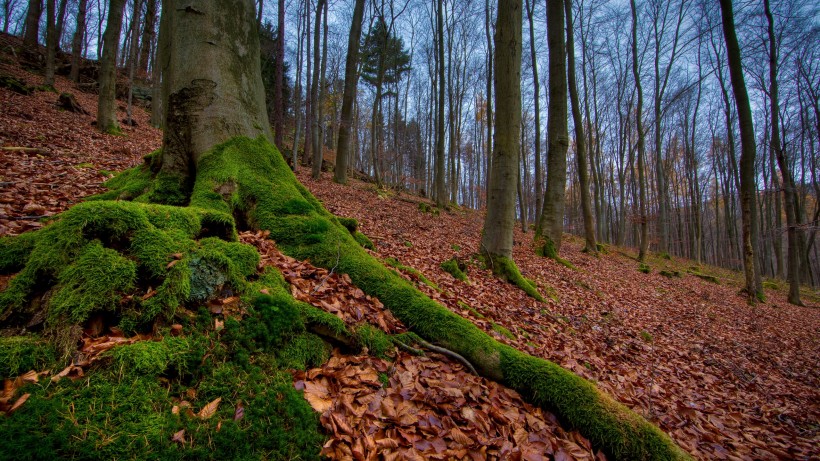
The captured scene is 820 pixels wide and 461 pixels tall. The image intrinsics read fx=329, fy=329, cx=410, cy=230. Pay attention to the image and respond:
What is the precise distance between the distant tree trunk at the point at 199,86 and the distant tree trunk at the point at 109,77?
32.2ft

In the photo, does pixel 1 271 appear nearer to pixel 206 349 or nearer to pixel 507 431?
pixel 206 349

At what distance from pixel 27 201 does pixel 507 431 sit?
4.94m

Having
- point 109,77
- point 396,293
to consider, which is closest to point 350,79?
point 109,77

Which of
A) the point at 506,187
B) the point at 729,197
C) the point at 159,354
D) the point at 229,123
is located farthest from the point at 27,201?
the point at 729,197

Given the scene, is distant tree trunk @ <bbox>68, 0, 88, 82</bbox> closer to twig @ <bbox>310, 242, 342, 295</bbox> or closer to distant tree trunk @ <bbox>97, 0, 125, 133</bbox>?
distant tree trunk @ <bbox>97, 0, 125, 133</bbox>

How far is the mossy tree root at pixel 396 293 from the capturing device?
2.53 metres

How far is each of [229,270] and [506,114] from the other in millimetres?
5497

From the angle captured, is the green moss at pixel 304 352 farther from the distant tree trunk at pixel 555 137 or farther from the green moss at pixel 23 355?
the distant tree trunk at pixel 555 137

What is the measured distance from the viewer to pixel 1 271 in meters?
1.92

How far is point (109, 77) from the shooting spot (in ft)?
35.8

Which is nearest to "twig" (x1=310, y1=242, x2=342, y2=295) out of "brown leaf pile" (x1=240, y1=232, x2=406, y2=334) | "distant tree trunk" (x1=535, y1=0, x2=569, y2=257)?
"brown leaf pile" (x1=240, y1=232, x2=406, y2=334)

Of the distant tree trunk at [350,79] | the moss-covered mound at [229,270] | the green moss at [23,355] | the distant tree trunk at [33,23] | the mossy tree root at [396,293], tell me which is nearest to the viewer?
the green moss at [23,355]

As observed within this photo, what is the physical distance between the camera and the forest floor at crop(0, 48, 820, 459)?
2.24m

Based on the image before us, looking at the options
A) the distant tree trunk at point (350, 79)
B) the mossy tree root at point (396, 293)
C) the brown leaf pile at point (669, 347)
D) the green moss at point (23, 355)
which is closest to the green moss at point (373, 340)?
the mossy tree root at point (396, 293)
